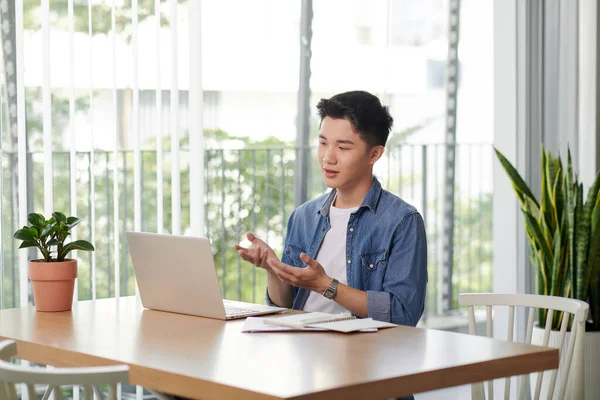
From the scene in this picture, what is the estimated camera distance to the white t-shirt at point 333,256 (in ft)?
9.27

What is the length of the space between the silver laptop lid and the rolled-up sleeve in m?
0.44

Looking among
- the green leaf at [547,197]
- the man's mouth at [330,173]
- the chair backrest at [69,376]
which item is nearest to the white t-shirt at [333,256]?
the man's mouth at [330,173]

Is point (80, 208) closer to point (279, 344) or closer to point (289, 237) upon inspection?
point (289, 237)

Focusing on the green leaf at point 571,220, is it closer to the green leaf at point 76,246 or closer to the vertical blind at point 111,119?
the vertical blind at point 111,119

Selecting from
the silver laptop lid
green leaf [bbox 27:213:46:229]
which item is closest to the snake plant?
A: the silver laptop lid

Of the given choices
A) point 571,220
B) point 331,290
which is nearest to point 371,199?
point 331,290

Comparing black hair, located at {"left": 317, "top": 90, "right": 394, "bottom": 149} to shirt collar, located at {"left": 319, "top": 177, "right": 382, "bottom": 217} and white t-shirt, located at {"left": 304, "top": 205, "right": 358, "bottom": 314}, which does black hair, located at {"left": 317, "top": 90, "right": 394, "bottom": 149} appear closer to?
shirt collar, located at {"left": 319, "top": 177, "right": 382, "bottom": 217}

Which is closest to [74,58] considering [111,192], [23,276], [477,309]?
[111,192]

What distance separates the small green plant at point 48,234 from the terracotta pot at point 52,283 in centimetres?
4

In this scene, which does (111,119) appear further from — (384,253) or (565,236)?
(565,236)

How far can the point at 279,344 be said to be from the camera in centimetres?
212

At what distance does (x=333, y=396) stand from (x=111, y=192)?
2.05m

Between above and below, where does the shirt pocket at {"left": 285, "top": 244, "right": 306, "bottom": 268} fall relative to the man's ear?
below

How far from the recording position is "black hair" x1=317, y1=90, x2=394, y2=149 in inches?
113
